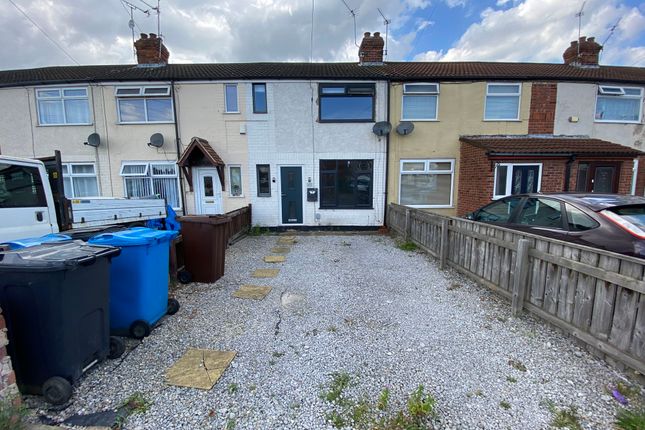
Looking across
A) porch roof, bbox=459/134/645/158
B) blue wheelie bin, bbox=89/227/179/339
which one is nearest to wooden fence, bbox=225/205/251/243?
blue wheelie bin, bbox=89/227/179/339

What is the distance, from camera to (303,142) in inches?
367

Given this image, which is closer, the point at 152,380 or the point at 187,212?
the point at 152,380

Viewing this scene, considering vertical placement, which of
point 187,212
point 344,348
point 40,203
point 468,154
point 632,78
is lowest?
point 344,348

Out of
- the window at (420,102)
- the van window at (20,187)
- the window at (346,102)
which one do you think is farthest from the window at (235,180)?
the window at (420,102)

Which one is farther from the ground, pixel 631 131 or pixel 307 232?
pixel 631 131

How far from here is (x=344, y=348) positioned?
2879 mm

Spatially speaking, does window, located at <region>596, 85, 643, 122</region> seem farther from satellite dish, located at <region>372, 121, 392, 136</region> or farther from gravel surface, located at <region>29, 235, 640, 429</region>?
gravel surface, located at <region>29, 235, 640, 429</region>

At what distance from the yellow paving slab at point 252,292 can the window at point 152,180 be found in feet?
21.7

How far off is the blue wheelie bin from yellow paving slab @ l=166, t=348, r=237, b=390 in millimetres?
715

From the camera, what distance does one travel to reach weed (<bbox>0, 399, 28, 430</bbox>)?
167 cm

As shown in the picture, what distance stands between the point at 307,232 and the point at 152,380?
7101 millimetres

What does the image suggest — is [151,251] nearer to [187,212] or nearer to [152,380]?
[152,380]

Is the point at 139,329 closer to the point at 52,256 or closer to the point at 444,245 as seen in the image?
the point at 52,256

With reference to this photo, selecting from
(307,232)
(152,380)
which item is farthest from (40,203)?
(307,232)
